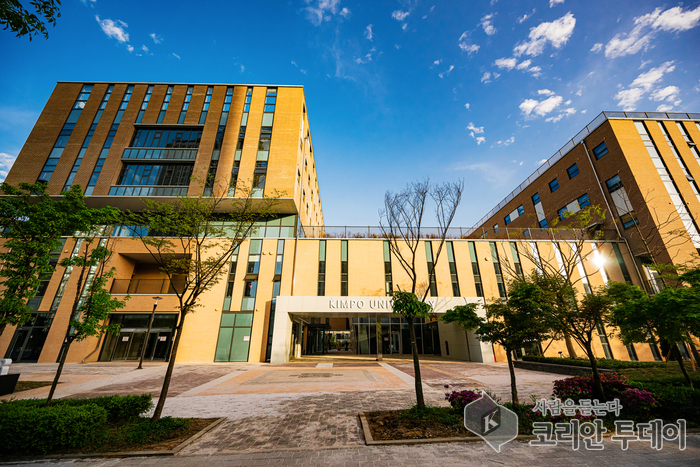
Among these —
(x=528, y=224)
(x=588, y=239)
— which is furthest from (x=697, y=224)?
(x=528, y=224)

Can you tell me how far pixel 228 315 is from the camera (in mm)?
23750

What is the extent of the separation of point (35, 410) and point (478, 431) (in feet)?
31.8

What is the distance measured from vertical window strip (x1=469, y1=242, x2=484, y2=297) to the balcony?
29629 mm

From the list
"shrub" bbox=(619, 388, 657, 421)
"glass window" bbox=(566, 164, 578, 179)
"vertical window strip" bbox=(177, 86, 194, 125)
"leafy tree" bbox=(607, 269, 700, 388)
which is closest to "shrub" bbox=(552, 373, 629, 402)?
"shrub" bbox=(619, 388, 657, 421)

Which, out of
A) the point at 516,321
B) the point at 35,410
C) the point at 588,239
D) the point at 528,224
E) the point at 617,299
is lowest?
the point at 35,410

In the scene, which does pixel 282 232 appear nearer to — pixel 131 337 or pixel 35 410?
pixel 131 337

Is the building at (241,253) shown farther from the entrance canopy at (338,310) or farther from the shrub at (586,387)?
the shrub at (586,387)

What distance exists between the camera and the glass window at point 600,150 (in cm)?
2815

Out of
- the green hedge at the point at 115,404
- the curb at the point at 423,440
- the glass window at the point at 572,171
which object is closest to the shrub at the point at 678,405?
the curb at the point at 423,440

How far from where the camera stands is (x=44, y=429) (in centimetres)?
516

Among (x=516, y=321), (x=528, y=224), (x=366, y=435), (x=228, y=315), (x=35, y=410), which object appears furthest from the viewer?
(x=528, y=224)

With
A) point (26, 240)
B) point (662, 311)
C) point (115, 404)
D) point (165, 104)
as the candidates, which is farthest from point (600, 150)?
point (165, 104)

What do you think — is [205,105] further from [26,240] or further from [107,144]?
[26,240]

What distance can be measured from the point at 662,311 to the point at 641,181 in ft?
86.6
